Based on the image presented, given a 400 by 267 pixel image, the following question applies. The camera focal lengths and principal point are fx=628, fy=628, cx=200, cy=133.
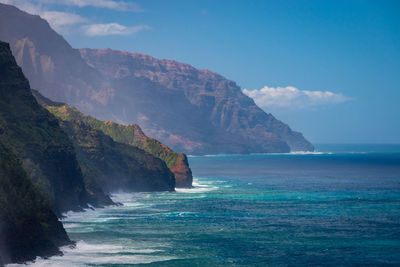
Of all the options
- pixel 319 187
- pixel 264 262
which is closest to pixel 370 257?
pixel 264 262

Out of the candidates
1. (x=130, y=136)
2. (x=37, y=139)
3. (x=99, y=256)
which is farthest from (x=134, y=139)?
(x=99, y=256)

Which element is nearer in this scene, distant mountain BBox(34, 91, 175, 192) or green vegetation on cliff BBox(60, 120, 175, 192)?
green vegetation on cliff BBox(60, 120, 175, 192)

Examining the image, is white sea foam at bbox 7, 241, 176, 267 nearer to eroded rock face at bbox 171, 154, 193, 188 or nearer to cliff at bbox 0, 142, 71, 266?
cliff at bbox 0, 142, 71, 266

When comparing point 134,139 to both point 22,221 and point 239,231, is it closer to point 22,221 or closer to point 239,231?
point 239,231

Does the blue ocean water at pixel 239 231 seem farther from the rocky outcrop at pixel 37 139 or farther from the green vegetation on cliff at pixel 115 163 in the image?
the green vegetation on cliff at pixel 115 163

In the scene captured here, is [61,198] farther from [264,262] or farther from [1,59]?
[264,262]

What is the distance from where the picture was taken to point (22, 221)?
57062 millimetres

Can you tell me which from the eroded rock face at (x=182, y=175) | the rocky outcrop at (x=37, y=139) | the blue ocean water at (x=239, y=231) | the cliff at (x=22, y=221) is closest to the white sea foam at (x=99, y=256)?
the blue ocean water at (x=239, y=231)

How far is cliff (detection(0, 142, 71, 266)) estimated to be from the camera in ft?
180

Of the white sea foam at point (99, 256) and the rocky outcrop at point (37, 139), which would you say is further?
the rocky outcrop at point (37, 139)

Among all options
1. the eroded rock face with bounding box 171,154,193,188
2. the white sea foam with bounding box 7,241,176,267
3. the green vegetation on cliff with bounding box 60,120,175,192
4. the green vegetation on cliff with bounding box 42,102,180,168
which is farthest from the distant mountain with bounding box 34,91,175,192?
the white sea foam with bounding box 7,241,176,267

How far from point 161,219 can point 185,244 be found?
2168 cm

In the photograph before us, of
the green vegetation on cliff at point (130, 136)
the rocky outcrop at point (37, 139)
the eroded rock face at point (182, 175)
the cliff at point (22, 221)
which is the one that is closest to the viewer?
the cliff at point (22, 221)

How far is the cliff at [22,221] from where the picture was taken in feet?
180
